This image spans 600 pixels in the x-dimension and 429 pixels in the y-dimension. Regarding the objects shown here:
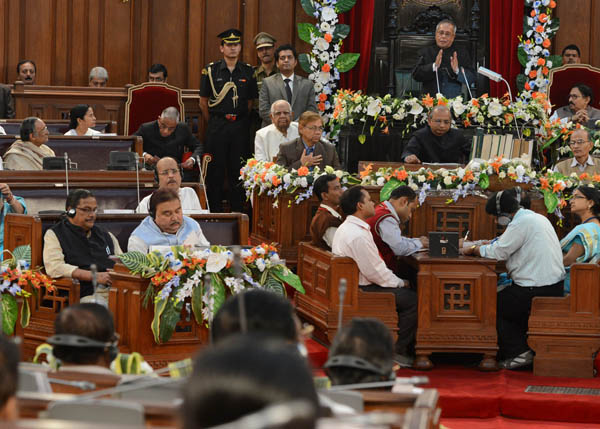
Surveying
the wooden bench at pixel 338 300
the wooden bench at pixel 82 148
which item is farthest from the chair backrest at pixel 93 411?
the wooden bench at pixel 82 148

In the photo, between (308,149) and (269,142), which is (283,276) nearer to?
(308,149)

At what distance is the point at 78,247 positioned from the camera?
225 inches

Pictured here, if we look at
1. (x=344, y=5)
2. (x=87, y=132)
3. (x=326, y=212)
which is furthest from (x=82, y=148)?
(x=344, y=5)

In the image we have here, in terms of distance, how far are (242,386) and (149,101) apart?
902 centimetres

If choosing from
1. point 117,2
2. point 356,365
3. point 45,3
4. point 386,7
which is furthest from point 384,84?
point 356,365

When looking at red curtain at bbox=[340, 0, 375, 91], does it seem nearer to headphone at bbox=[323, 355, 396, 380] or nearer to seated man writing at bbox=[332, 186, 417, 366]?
seated man writing at bbox=[332, 186, 417, 366]

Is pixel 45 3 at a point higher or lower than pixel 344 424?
higher

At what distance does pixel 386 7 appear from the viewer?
1056 centimetres

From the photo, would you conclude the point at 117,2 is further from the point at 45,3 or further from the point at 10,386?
the point at 10,386

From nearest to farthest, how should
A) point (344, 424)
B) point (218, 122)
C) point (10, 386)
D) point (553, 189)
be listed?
point (10, 386), point (344, 424), point (553, 189), point (218, 122)

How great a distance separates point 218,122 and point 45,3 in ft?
8.87

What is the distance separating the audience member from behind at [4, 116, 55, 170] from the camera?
25.2 ft

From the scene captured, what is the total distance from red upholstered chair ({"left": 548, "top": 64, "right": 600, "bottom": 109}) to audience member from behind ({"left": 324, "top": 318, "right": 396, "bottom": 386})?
25.2ft

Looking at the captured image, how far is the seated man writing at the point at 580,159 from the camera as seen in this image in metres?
7.83
